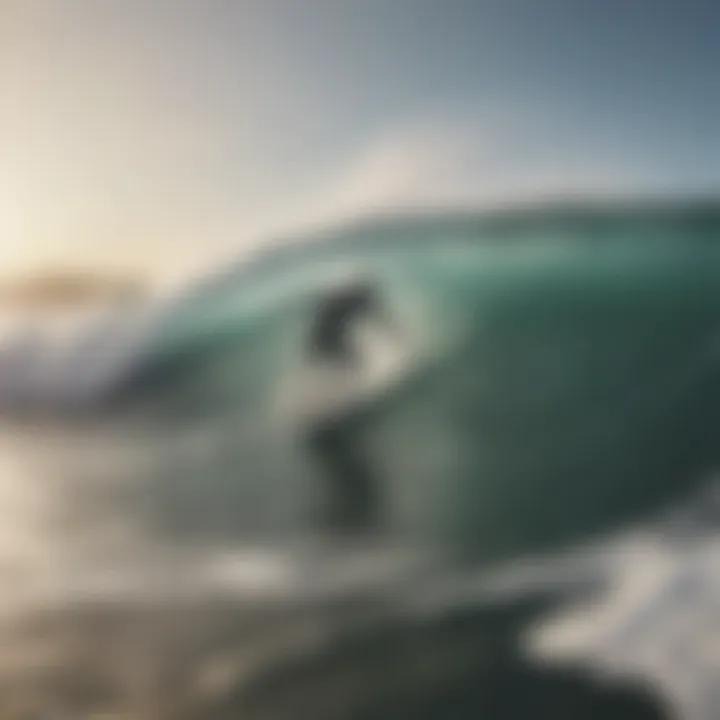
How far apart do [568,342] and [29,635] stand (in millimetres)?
675

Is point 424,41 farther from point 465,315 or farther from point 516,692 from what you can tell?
point 516,692

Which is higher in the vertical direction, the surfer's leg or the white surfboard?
the white surfboard

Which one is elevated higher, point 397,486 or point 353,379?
point 353,379

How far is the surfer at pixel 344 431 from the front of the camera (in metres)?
0.95

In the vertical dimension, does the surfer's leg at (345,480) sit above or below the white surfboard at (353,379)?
below

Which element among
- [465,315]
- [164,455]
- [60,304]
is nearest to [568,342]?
[465,315]

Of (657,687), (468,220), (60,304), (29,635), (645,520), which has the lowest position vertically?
(657,687)

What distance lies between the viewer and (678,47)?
0.99 meters

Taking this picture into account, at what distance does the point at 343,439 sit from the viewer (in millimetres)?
971

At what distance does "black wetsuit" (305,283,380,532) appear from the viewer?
3.12ft

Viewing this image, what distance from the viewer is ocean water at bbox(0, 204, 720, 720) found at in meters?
0.92

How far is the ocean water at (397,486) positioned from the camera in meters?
0.92

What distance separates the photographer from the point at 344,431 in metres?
0.97

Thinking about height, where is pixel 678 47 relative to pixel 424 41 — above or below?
below
